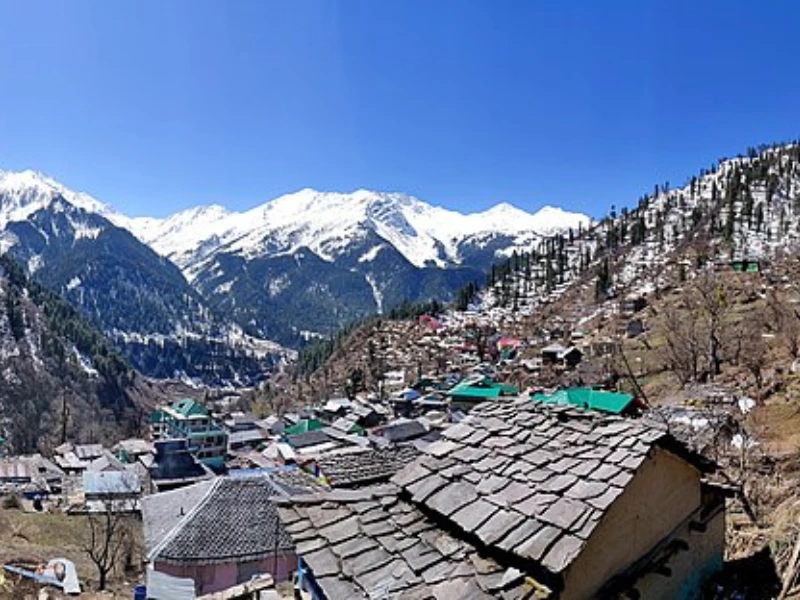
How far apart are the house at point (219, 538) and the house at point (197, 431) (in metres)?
35.3

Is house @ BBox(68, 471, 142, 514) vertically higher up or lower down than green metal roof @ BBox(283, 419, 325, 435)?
lower down

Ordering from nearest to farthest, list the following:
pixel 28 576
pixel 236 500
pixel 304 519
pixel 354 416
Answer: pixel 304 519 → pixel 28 576 → pixel 236 500 → pixel 354 416

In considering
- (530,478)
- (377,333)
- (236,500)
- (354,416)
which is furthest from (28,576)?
(377,333)

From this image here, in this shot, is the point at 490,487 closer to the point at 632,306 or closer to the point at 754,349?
the point at 754,349

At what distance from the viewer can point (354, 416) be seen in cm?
6881

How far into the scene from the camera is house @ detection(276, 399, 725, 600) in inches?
217

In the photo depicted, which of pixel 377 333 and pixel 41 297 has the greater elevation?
pixel 41 297

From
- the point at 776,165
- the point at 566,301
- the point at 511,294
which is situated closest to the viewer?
the point at 566,301

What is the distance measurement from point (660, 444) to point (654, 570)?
3.91 feet

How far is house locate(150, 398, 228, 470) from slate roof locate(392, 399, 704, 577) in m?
58.0

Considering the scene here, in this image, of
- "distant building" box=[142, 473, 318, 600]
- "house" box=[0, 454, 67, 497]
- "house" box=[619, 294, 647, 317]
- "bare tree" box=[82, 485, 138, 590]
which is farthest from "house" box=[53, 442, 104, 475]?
"house" box=[619, 294, 647, 317]

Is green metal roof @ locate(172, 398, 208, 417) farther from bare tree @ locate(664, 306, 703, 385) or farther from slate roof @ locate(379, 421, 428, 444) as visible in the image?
bare tree @ locate(664, 306, 703, 385)

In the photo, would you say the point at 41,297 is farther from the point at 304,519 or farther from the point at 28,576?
the point at 304,519

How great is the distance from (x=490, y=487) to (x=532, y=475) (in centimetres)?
43
